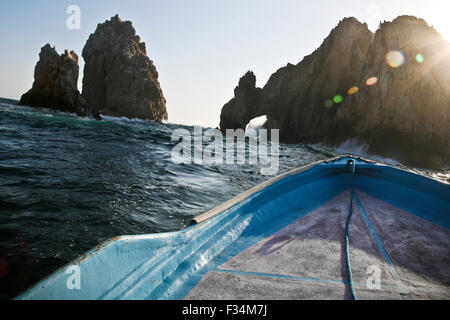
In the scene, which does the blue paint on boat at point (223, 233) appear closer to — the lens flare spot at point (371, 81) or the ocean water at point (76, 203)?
the ocean water at point (76, 203)

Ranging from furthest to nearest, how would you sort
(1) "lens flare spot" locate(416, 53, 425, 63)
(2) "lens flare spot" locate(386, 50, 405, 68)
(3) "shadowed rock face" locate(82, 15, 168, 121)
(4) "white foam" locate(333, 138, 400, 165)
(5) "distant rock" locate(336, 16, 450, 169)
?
(3) "shadowed rock face" locate(82, 15, 168, 121), (4) "white foam" locate(333, 138, 400, 165), (2) "lens flare spot" locate(386, 50, 405, 68), (1) "lens flare spot" locate(416, 53, 425, 63), (5) "distant rock" locate(336, 16, 450, 169)

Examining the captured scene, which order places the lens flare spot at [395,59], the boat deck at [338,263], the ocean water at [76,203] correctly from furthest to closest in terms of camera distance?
1. the lens flare spot at [395,59]
2. the ocean water at [76,203]
3. the boat deck at [338,263]

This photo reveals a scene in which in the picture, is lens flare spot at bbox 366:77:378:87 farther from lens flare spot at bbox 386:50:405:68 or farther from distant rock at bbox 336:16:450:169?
lens flare spot at bbox 386:50:405:68

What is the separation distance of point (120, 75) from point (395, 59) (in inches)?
2750

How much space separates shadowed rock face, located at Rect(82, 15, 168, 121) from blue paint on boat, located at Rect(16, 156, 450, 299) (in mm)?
72929

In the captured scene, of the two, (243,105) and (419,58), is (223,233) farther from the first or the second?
(243,105)

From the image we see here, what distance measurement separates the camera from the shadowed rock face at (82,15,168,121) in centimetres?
7144

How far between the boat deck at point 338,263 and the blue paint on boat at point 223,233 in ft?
0.42

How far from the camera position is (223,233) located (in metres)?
2.21

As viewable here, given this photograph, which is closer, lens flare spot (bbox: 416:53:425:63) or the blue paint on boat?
the blue paint on boat

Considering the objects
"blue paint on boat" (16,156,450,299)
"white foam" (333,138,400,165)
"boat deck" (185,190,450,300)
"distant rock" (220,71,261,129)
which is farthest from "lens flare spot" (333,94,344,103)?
"boat deck" (185,190,450,300)

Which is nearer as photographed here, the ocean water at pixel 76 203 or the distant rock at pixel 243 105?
the ocean water at pixel 76 203

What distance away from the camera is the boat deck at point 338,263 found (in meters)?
1.54

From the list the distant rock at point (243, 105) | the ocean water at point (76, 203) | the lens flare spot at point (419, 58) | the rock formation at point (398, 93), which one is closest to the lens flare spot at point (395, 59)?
the rock formation at point (398, 93)
